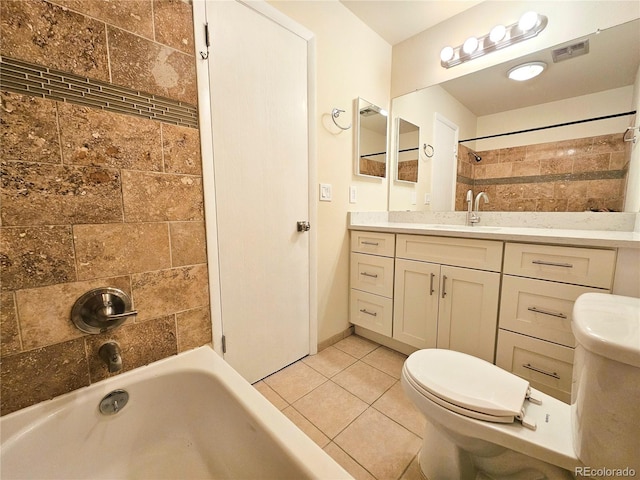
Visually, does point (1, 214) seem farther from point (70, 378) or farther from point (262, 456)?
point (262, 456)

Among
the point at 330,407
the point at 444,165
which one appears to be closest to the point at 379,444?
the point at 330,407

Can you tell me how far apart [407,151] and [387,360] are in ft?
5.35

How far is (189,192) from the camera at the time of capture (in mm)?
1073

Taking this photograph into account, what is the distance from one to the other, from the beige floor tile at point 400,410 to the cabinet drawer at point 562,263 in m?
0.83

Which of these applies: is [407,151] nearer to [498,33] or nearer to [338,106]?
[338,106]

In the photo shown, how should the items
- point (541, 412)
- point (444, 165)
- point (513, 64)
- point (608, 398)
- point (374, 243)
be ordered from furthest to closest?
point (444, 165) → point (374, 243) → point (513, 64) → point (541, 412) → point (608, 398)

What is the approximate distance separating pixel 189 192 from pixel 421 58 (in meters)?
1.99

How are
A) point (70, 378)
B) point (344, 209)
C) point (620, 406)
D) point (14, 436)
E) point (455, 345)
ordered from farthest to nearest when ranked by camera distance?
1. point (344, 209)
2. point (455, 345)
3. point (70, 378)
4. point (14, 436)
5. point (620, 406)

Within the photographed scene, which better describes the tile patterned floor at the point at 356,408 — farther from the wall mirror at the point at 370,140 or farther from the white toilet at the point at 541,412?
the wall mirror at the point at 370,140

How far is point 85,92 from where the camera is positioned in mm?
813

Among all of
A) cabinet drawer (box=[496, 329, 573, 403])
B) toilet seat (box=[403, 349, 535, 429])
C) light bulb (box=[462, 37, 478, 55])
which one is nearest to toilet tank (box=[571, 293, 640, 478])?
toilet seat (box=[403, 349, 535, 429])

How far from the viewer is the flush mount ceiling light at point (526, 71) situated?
4.98 feet

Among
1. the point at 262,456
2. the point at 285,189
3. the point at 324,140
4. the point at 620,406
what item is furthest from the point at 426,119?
the point at 262,456

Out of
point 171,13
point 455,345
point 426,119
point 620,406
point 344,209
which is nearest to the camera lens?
point 620,406
